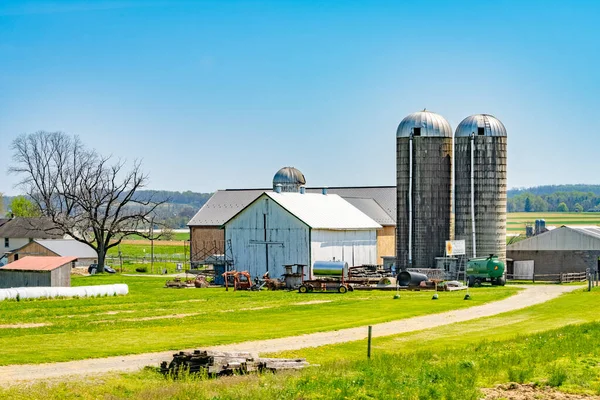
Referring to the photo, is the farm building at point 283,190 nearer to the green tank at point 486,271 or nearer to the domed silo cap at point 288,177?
the domed silo cap at point 288,177

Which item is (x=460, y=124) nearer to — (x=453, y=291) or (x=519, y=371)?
(x=453, y=291)

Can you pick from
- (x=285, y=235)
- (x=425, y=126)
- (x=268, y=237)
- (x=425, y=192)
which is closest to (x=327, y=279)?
(x=285, y=235)

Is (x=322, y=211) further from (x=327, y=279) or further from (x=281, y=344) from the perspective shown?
(x=281, y=344)

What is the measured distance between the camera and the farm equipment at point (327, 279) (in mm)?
56375

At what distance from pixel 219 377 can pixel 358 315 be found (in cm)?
1803

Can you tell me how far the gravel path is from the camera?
82.8 feet

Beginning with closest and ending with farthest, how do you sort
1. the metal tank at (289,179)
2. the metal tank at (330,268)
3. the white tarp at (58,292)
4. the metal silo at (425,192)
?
the white tarp at (58,292), the metal tank at (330,268), the metal silo at (425,192), the metal tank at (289,179)

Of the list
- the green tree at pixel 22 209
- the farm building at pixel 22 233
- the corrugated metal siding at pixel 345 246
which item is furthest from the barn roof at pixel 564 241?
the green tree at pixel 22 209

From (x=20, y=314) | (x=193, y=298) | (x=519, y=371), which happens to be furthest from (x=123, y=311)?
(x=519, y=371)

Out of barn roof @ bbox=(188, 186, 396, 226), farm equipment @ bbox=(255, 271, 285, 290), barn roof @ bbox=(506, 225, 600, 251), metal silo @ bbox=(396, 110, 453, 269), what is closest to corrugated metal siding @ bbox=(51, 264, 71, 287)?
farm equipment @ bbox=(255, 271, 285, 290)

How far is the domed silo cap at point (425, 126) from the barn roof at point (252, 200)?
18602 millimetres

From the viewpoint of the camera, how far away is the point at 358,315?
41688 millimetres

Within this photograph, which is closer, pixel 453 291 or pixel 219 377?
pixel 219 377

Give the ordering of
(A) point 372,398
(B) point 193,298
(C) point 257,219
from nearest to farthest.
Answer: (A) point 372,398
(B) point 193,298
(C) point 257,219
